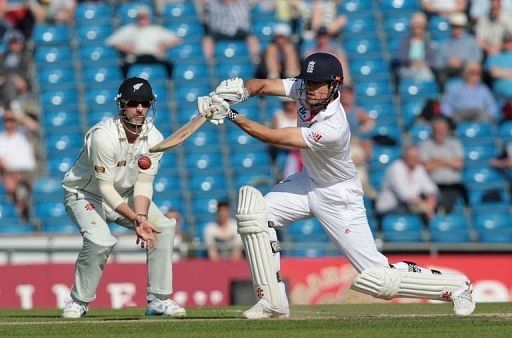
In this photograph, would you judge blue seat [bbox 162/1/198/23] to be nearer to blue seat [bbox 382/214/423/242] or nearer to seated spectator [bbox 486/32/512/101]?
seated spectator [bbox 486/32/512/101]

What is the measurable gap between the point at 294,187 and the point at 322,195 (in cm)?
23

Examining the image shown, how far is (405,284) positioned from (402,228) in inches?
268

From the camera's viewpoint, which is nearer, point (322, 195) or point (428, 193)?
point (322, 195)

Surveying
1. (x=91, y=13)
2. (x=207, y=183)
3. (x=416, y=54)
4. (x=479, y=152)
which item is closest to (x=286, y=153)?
(x=207, y=183)

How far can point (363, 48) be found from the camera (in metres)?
18.7

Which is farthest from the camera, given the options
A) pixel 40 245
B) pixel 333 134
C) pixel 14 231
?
pixel 14 231

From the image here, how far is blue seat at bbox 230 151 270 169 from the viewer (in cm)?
1684

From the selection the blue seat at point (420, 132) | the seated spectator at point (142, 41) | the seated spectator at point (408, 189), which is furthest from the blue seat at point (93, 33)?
the seated spectator at point (408, 189)

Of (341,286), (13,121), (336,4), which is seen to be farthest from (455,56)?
(13,121)

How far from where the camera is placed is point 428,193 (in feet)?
52.2

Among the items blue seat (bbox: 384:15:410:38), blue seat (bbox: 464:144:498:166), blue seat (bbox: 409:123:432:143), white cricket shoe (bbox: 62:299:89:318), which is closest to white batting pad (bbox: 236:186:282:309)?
white cricket shoe (bbox: 62:299:89:318)

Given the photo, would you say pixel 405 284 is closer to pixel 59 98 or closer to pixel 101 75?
pixel 59 98

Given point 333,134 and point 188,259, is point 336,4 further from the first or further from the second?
point 333,134

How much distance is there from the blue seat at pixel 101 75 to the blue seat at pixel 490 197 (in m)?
5.06
